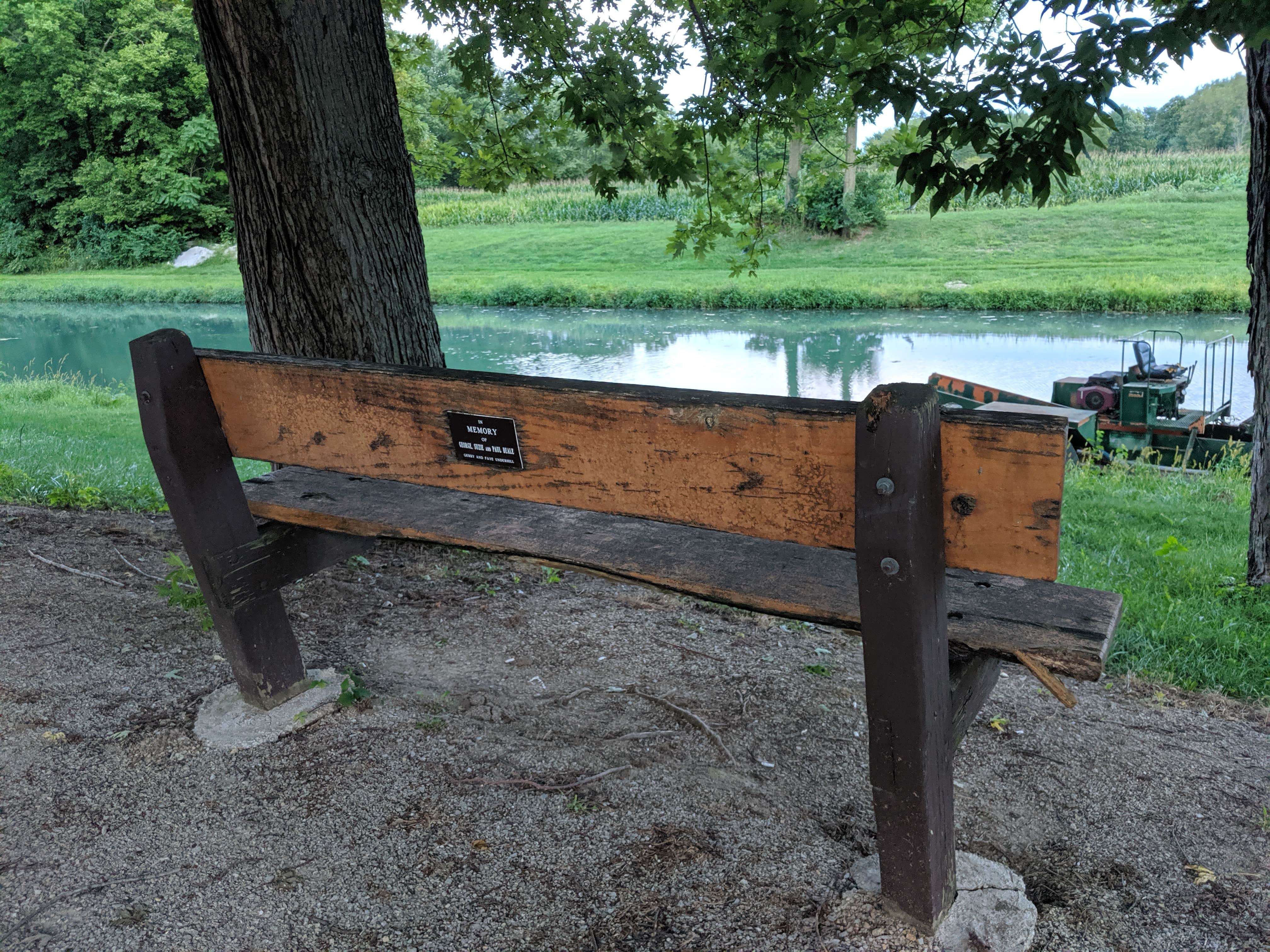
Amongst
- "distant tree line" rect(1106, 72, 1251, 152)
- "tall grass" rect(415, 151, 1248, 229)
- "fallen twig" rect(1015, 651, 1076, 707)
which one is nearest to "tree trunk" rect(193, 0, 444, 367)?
"fallen twig" rect(1015, 651, 1076, 707)

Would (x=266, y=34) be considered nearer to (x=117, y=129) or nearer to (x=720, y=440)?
(x=720, y=440)

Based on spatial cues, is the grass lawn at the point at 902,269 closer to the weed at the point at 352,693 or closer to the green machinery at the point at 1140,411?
the green machinery at the point at 1140,411

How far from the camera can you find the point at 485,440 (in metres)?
2.17

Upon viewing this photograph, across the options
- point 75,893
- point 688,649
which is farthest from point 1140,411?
point 75,893

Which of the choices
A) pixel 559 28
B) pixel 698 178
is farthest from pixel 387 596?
pixel 559 28

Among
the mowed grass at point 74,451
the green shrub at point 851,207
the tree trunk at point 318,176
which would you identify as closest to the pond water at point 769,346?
the mowed grass at point 74,451

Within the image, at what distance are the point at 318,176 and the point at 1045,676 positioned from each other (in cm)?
333

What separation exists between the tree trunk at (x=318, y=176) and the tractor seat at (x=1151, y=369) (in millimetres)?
10221

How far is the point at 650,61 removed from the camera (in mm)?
6707

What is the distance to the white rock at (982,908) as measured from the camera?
2.00 metres

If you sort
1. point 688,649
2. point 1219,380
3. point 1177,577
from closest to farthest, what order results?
point 688,649
point 1177,577
point 1219,380

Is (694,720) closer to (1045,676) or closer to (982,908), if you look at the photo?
(982,908)

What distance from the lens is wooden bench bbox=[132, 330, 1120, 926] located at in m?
1.67

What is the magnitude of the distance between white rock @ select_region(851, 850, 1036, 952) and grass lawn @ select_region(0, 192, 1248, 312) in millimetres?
21629
